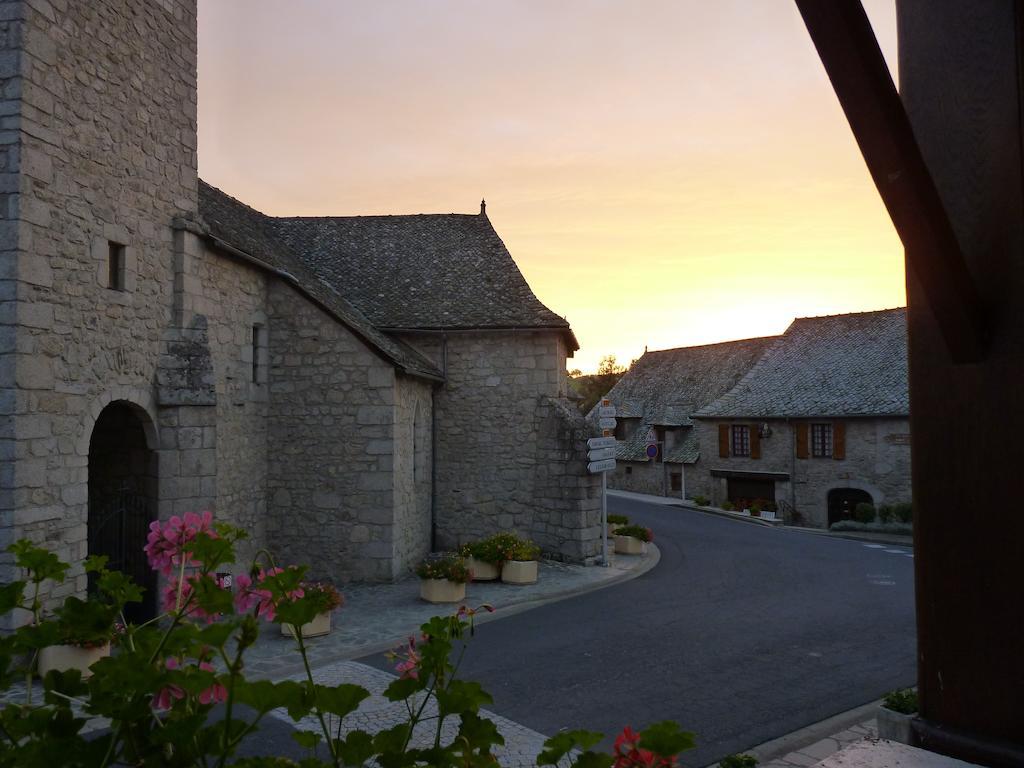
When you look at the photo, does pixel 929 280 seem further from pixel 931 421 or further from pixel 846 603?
pixel 846 603

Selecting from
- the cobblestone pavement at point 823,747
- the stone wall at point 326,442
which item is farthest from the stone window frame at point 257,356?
the cobblestone pavement at point 823,747

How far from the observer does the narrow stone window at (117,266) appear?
365 inches

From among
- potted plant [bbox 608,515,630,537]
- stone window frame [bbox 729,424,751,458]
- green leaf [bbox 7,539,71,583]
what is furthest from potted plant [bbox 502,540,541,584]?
stone window frame [bbox 729,424,751,458]

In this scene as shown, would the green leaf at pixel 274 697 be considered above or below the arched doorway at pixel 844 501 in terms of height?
above

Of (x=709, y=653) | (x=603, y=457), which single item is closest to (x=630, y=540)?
(x=603, y=457)

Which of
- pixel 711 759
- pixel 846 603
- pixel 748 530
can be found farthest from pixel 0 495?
pixel 748 530

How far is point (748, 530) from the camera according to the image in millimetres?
22922

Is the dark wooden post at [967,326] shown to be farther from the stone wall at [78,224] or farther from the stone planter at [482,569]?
the stone planter at [482,569]

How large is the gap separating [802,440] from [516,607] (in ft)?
68.0

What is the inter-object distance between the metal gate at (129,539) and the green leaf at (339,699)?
9.66 metres

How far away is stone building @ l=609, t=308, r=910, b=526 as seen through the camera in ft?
88.2

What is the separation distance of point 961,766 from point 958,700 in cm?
19

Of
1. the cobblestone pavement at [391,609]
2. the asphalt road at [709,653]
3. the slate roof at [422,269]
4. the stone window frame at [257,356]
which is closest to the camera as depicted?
the asphalt road at [709,653]

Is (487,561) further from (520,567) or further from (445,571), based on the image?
(445,571)
